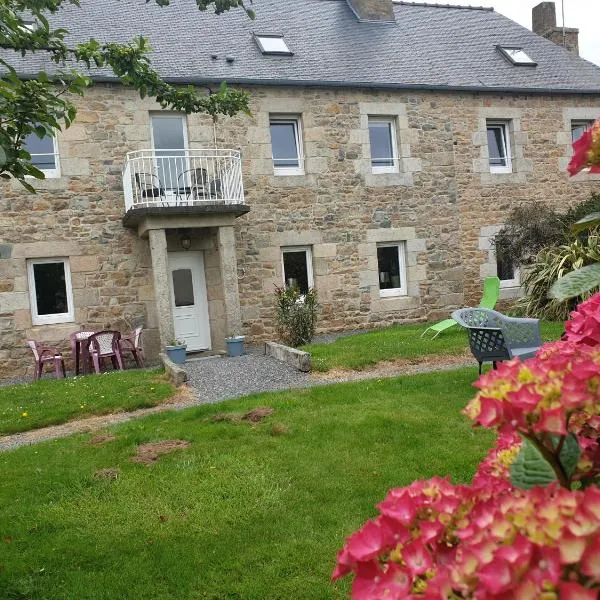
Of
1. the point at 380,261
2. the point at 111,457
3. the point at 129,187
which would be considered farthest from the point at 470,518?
the point at 380,261

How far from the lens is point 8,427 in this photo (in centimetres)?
693

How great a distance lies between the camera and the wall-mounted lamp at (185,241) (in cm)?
1250

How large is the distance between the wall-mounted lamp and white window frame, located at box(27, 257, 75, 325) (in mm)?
2297

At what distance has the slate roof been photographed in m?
13.2

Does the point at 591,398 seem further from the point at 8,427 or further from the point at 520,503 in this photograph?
the point at 8,427

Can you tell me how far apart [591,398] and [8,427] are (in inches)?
290

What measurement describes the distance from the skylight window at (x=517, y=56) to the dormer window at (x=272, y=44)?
6.32 metres

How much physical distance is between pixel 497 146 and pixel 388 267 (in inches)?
178

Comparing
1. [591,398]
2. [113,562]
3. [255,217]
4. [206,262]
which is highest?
[255,217]

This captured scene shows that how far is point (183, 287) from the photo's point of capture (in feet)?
42.0

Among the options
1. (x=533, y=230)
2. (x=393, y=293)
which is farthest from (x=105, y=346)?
(x=533, y=230)

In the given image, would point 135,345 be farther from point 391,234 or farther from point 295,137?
point 391,234

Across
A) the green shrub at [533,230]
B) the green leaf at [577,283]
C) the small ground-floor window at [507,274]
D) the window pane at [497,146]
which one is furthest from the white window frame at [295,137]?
the green leaf at [577,283]

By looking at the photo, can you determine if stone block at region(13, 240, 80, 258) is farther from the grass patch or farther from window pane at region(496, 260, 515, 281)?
window pane at region(496, 260, 515, 281)
